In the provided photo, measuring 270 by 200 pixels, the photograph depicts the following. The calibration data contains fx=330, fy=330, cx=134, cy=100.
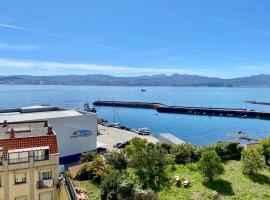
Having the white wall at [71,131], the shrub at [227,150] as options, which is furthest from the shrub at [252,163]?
the white wall at [71,131]

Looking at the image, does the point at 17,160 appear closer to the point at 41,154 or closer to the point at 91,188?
the point at 41,154

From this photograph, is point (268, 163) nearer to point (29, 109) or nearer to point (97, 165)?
point (97, 165)

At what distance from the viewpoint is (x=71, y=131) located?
1886 inches

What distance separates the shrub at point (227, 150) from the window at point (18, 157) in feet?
72.1

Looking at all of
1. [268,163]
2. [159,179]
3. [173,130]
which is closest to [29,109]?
[159,179]

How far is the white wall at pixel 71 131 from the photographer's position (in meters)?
46.4

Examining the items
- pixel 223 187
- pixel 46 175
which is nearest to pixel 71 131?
pixel 46 175

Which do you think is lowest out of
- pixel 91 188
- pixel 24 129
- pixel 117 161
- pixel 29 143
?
pixel 91 188

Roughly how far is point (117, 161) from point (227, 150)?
13.8 m

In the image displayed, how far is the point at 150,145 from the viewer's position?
110ft

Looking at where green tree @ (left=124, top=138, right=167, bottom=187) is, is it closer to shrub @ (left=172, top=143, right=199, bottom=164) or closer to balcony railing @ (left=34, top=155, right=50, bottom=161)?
shrub @ (left=172, top=143, right=199, bottom=164)

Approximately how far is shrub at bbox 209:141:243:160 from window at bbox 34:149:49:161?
67.6 ft

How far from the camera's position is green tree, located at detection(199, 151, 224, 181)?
29.5 metres

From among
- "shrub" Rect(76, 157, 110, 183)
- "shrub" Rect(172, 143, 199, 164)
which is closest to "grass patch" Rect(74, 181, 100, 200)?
"shrub" Rect(76, 157, 110, 183)
